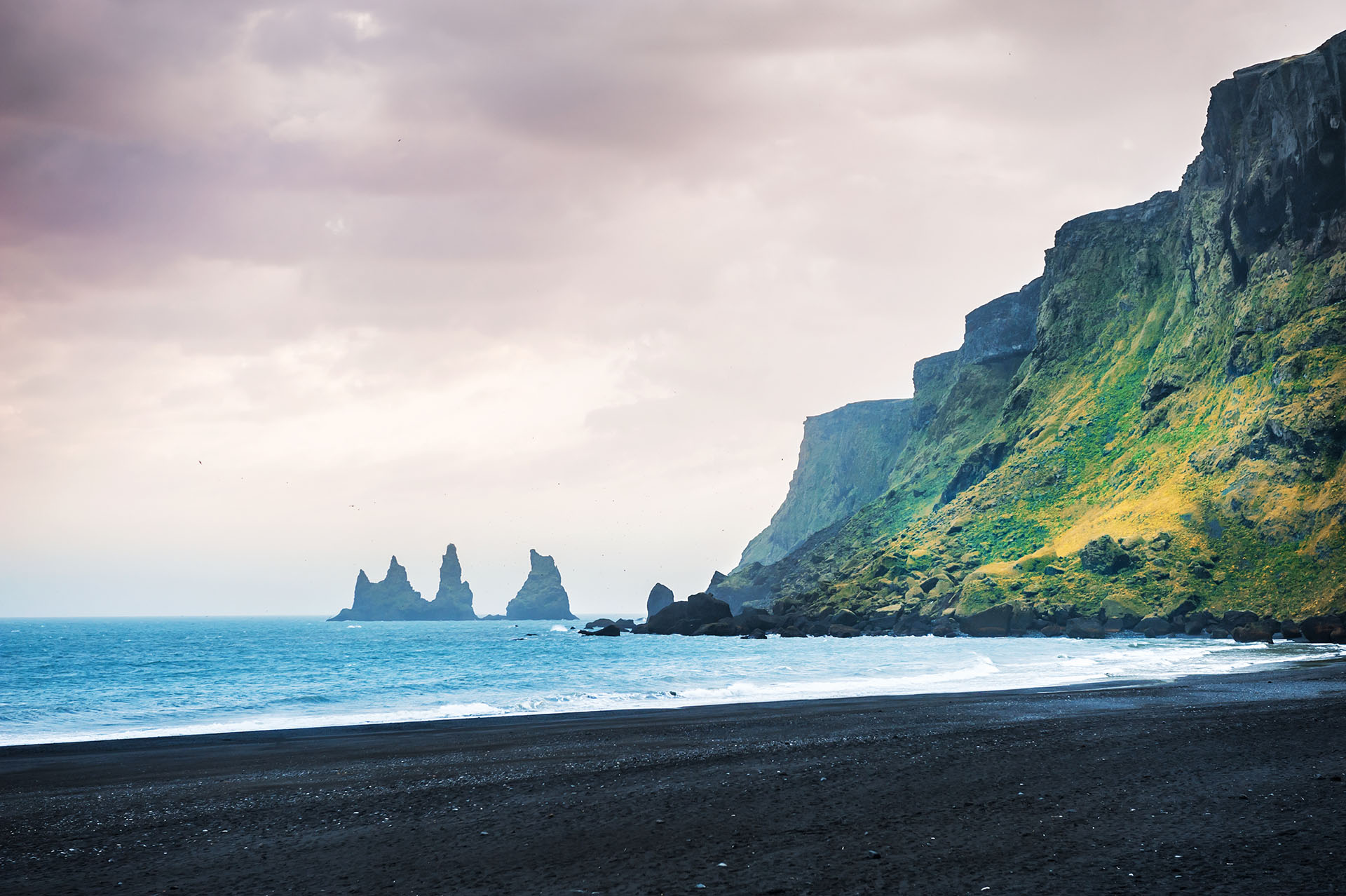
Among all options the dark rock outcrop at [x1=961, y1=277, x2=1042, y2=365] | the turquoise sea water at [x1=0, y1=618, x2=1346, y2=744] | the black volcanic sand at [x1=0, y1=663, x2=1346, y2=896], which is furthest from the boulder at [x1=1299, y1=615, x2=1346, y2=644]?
the dark rock outcrop at [x1=961, y1=277, x2=1042, y2=365]

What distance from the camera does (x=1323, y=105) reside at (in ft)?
352

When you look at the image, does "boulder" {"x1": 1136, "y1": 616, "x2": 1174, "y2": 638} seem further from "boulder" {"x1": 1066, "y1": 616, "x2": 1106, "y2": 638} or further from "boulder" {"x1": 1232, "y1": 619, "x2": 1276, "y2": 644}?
"boulder" {"x1": 1232, "y1": 619, "x2": 1276, "y2": 644}

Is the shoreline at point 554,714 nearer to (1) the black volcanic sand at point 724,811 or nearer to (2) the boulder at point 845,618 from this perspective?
(1) the black volcanic sand at point 724,811

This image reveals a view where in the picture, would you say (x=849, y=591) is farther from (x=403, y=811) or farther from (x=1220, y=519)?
(x=403, y=811)

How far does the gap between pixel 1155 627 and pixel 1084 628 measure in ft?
21.5

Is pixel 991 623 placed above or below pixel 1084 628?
above

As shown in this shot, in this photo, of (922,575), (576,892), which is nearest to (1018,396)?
(922,575)

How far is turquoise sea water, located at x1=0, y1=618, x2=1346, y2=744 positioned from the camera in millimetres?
37562

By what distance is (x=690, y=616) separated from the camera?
148 meters

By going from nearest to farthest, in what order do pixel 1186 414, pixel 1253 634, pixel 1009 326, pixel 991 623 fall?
pixel 1253 634
pixel 991 623
pixel 1186 414
pixel 1009 326

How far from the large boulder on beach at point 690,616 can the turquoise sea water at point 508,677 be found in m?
39.1

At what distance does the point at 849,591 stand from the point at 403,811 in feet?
436

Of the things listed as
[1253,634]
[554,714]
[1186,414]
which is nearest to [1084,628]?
[1253,634]

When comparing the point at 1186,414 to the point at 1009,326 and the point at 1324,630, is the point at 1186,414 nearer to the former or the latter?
the point at 1324,630
